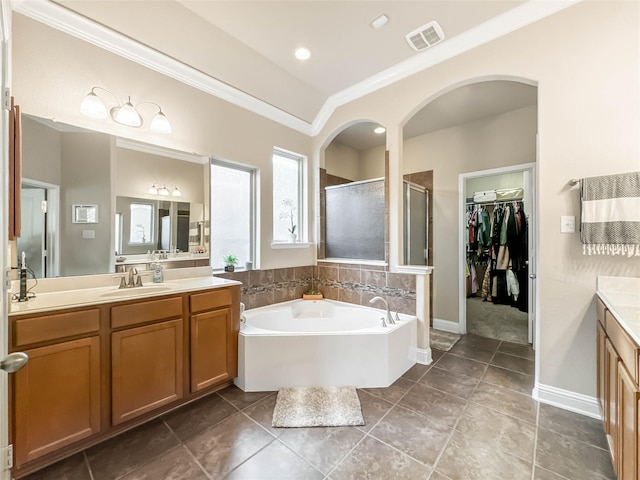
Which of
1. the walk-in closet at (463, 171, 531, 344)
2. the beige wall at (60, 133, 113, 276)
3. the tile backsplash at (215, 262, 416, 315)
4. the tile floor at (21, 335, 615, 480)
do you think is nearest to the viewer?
the tile floor at (21, 335, 615, 480)

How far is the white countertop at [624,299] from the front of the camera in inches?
45.7

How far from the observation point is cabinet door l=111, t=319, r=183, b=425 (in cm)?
167

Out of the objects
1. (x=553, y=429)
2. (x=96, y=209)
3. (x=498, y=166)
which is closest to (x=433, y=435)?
(x=553, y=429)

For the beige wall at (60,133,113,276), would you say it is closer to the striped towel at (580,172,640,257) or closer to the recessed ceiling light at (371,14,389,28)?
the recessed ceiling light at (371,14,389,28)

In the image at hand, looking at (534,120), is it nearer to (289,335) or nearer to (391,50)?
(391,50)

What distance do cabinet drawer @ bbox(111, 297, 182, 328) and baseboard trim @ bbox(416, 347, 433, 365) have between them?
2239mm

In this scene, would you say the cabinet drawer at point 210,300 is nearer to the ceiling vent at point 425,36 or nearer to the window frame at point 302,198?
the window frame at point 302,198

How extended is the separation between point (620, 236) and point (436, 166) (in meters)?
2.34

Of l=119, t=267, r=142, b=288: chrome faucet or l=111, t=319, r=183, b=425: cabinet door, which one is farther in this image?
l=119, t=267, r=142, b=288: chrome faucet

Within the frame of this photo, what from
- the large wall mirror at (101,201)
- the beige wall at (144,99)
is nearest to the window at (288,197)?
the beige wall at (144,99)

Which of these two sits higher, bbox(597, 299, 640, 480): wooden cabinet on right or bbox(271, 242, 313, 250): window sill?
bbox(271, 242, 313, 250): window sill

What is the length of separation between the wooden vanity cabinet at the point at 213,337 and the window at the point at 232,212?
74cm

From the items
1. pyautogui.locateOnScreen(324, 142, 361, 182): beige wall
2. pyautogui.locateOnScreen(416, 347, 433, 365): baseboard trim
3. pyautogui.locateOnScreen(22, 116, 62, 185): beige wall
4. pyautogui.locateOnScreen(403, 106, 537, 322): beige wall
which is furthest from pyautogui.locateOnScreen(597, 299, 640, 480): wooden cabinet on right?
pyautogui.locateOnScreen(324, 142, 361, 182): beige wall

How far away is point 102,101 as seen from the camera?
2041 mm
